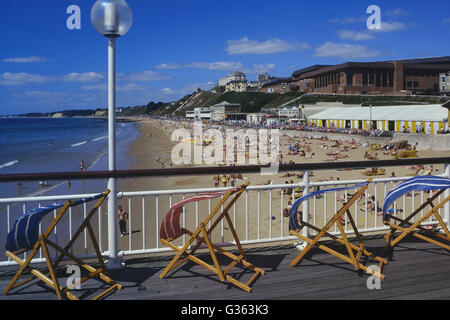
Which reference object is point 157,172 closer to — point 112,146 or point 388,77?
point 112,146


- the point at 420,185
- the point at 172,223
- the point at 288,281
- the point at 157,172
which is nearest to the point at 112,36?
the point at 157,172

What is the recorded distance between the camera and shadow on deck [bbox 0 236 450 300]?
365cm

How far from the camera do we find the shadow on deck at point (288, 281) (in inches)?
144

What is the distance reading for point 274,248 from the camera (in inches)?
200

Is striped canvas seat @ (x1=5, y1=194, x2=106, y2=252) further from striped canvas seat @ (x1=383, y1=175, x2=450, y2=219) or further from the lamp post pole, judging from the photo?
striped canvas seat @ (x1=383, y1=175, x2=450, y2=219)

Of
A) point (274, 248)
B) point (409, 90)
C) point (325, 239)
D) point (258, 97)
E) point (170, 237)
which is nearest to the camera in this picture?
point (170, 237)

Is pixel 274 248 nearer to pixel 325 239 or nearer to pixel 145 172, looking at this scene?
pixel 325 239

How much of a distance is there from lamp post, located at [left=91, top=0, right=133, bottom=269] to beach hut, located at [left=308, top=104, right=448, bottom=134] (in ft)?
124

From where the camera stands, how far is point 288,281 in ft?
13.0

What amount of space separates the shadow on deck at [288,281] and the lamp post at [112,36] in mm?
405

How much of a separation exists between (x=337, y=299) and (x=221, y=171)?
1669mm

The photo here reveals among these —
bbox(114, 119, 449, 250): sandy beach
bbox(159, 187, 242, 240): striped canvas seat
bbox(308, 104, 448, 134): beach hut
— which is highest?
bbox(308, 104, 448, 134): beach hut

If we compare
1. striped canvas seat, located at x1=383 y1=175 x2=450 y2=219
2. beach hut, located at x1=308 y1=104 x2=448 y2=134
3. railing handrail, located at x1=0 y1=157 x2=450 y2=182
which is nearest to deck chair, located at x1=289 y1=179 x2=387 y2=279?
striped canvas seat, located at x1=383 y1=175 x2=450 y2=219
